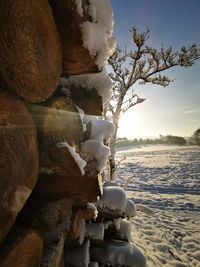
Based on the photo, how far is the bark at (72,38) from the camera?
0.76m

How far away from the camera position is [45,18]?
74cm

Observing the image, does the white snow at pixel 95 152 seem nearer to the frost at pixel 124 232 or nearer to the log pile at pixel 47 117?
the log pile at pixel 47 117

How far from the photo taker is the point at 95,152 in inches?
42.3

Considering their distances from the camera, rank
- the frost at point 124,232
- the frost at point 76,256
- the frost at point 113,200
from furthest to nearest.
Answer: the frost at point 124,232 → the frost at point 113,200 → the frost at point 76,256

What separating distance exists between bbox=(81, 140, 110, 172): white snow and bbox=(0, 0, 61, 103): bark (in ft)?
1.15

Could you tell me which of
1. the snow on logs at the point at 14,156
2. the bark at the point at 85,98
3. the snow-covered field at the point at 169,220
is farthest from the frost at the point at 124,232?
the snow on logs at the point at 14,156

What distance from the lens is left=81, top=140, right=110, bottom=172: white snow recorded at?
42.0 inches

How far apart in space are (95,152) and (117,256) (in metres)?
2.12

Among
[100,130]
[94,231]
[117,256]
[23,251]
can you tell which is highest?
[100,130]

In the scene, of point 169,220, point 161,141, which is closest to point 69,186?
point 169,220

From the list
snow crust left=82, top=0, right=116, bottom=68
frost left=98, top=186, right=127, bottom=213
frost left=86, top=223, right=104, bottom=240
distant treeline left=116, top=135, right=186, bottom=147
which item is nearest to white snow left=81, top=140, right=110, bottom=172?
snow crust left=82, top=0, right=116, bottom=68

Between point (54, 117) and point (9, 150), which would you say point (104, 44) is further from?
point (9, 150)

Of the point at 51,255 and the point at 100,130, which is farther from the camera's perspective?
the point at 100,130

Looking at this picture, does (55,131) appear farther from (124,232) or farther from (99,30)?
(124,232)
